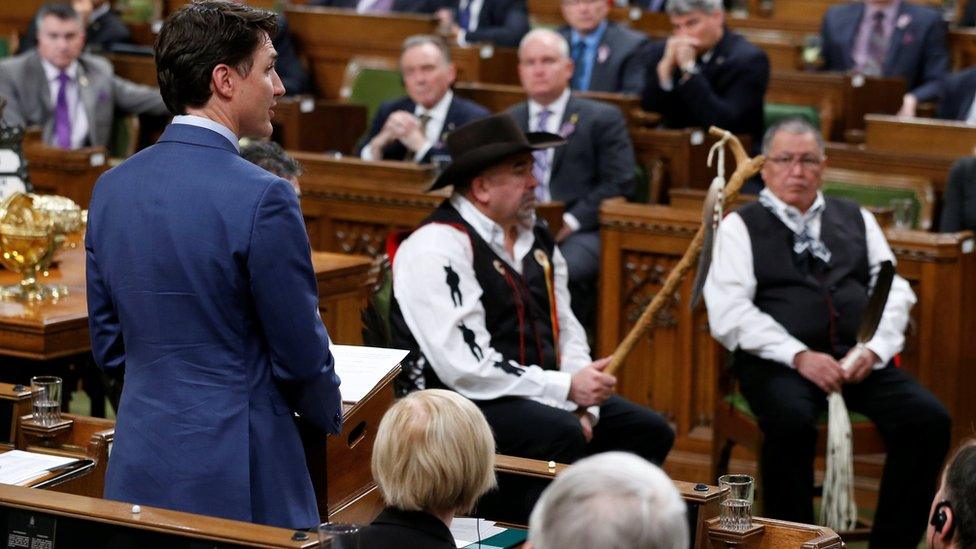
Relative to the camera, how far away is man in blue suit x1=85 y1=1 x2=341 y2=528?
255 centimetres

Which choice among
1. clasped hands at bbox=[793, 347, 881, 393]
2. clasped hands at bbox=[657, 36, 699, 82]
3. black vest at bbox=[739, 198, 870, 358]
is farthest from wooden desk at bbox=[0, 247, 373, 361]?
clasped hands at bbox=[657, 36, 699, 82]

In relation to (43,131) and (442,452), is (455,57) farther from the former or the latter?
(442,452)

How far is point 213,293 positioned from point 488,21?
639 centimetres

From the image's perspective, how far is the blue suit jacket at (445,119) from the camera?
21.1 feet

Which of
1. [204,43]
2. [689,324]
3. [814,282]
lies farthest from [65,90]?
[204,43]

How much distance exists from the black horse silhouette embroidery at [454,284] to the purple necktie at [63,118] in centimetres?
394

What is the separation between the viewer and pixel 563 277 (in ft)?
14.6

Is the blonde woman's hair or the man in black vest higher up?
the blonde woman's hair

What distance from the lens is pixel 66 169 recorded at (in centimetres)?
640

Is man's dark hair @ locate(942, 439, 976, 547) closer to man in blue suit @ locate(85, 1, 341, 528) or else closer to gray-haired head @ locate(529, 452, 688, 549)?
gray-haired head @ locate(529, 452, 688, 549)

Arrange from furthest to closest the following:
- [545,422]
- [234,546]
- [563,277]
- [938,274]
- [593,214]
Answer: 1. [593,214]
2. [938,274]
3. [563,277]
4. [545,422]
5. [234,546]

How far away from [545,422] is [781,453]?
0.88m

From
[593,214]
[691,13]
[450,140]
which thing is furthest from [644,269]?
[691,13]

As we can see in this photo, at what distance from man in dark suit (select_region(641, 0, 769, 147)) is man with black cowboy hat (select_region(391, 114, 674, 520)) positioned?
2285mm
